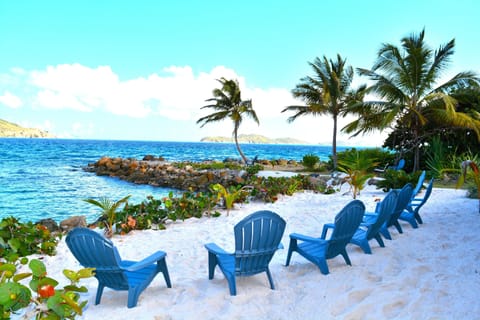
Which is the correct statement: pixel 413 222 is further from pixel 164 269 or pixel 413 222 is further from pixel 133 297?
pixel 133 297

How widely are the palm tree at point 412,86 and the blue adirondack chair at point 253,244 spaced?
11.5 metres

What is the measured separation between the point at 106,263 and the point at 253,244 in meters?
1.42

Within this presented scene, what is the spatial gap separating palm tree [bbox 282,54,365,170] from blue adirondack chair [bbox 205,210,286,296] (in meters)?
14.3

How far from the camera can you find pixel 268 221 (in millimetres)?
3375

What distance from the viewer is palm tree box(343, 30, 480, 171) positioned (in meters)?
13.4

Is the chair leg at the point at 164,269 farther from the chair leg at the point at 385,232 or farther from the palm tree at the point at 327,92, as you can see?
the palm tree at the point at 327,92

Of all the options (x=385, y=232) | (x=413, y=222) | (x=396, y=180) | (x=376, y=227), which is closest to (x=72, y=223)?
(x=376, y=227)

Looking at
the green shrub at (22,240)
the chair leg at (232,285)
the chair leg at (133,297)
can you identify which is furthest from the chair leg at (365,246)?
the green shrub at (22,240)

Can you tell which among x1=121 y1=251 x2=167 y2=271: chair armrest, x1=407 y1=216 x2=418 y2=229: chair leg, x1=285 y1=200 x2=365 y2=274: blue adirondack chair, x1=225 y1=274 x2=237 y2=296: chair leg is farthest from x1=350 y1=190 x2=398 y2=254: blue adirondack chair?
x1=121 y1=251 x2=167 y2=271: chair armrest

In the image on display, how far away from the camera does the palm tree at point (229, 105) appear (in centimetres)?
2155

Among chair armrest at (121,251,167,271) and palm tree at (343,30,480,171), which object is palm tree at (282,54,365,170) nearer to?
palm tree at (343,30,480,171)

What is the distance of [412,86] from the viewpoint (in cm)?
1381

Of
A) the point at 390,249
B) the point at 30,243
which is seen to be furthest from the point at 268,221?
the point at 30,243

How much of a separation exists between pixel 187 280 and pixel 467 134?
15.7m
